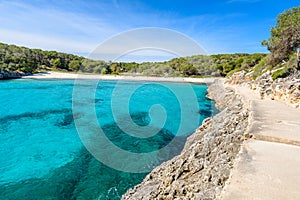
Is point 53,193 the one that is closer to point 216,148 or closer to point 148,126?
point 216,148

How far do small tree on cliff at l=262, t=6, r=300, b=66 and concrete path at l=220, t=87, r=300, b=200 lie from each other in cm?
1336

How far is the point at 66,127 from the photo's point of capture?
13.8 metres

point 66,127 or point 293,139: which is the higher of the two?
point 293,139

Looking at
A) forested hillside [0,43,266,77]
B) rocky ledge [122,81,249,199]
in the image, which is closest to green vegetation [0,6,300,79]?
forested hillside [0,43,266,77]

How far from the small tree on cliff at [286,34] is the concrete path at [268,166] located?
13364 mm

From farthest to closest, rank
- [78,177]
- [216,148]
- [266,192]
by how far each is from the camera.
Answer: [78,177], [216,148], [266,192]

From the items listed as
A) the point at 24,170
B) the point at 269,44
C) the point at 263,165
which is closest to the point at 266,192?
the point at 263,165

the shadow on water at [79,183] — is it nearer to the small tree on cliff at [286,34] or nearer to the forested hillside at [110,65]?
the small tree on cliff at [286,34]

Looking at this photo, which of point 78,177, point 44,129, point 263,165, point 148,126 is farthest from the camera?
point 148,126

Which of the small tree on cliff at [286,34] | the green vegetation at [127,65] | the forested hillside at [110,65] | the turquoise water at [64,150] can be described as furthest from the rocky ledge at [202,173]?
the forested hillside at [110,65]

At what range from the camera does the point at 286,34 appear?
634 inches

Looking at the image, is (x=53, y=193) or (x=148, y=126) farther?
(x=148, y=126)

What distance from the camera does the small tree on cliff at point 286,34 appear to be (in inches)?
615

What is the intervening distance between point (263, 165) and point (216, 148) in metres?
1.93
